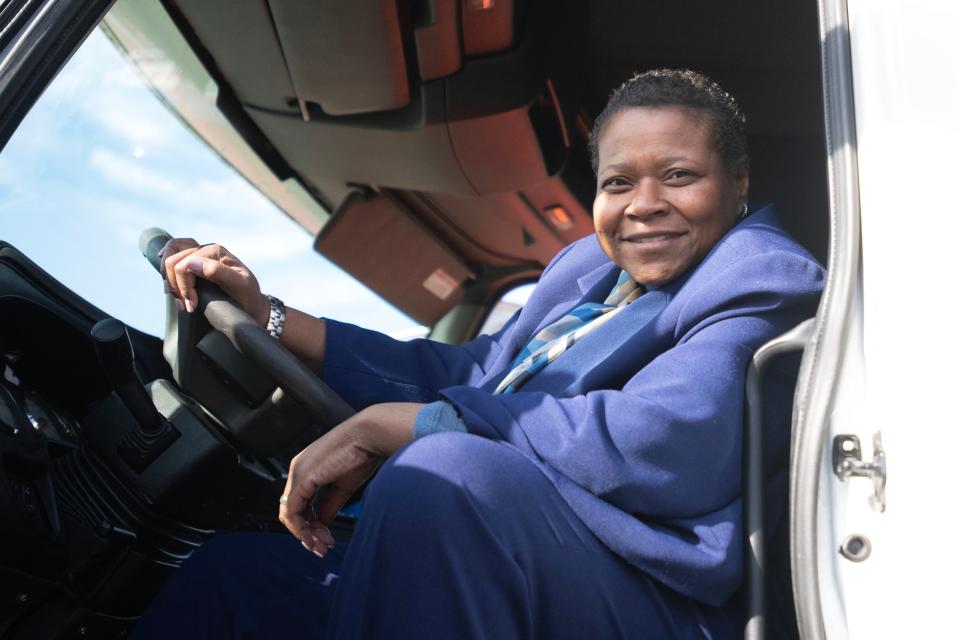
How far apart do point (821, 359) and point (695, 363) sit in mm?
191

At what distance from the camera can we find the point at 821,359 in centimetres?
111

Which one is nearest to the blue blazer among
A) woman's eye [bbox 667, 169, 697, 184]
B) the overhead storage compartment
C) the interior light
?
woman's eye [bbox 667, 169, 697, 184]

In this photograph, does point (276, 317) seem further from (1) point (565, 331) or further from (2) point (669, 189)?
(2) point (669, 189)

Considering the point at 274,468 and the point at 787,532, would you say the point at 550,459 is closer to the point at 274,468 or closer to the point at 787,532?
the point at 787,532

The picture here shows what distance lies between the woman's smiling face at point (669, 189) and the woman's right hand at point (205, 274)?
636mm

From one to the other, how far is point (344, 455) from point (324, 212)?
164cm

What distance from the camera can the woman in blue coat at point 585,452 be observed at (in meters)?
1.14

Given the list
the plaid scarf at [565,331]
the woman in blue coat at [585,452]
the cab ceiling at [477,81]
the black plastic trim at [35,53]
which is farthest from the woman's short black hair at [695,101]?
the black plastic trim at [35,53]

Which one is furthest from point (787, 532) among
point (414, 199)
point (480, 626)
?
point (414, 199)

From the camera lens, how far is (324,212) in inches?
113

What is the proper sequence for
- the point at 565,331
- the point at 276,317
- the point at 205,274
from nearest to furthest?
the point at 205,274, the point at 565,331, the point at 276,317

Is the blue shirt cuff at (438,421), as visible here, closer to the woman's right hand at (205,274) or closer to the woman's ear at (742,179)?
the woman's right hand at (205,274)

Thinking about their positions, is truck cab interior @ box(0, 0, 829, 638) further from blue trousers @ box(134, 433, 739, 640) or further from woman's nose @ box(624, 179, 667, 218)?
woman's nose @ box(624, 179, 667, 218)

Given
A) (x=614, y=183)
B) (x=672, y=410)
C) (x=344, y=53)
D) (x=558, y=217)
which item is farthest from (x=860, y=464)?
(x=558, y=217)
